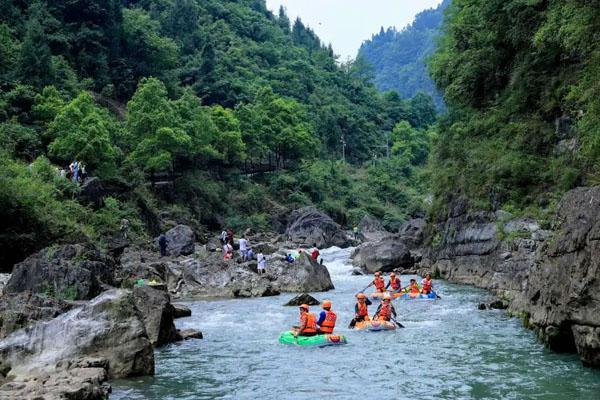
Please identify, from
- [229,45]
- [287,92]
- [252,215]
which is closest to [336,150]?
[287,92]

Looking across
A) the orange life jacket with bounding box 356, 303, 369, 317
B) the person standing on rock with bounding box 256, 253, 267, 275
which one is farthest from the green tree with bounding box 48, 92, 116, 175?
the orange life jacket with bounding box 356, 303, 369, 317

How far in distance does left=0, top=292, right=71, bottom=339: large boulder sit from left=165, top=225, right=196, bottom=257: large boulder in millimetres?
22059

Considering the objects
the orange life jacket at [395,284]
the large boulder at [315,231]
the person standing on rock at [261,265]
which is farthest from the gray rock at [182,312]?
the large boulder at [315,231]

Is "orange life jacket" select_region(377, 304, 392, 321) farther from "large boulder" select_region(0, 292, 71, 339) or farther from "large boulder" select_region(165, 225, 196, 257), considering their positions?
"large boulder" select_region(165, 225, 196, 257)

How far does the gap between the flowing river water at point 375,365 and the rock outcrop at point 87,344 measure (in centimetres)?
51

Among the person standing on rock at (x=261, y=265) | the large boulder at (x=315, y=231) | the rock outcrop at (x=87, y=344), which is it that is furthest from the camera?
the large boulder at (x=315, y=231)

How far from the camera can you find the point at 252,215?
62.8m

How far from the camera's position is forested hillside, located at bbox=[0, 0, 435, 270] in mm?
37812

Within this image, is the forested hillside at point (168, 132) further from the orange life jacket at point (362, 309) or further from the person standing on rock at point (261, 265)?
the orange life jacket at point (362, 309)

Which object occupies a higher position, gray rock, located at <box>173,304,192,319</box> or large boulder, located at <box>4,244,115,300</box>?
large boulder, located at <box>4,244,115,300</box>

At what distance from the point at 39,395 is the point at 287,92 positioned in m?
97.2

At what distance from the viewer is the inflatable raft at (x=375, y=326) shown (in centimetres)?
1975

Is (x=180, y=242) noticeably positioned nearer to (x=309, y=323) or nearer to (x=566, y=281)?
(x=309, y=323)

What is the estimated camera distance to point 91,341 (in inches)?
537
